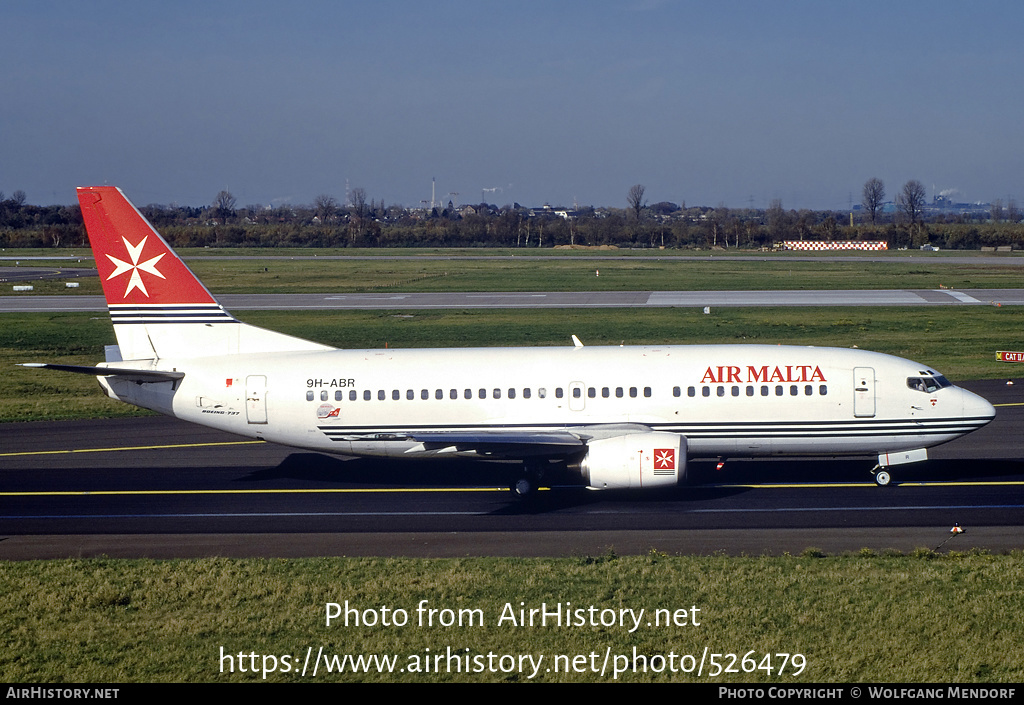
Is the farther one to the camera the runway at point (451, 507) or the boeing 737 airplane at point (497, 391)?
the boeing 737 airplane at point (497, 391)

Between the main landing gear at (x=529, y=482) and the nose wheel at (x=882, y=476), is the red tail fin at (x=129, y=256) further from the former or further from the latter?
the nose wheel at (x=882, y=476)

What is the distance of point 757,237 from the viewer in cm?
19275

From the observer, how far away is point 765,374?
27.6m

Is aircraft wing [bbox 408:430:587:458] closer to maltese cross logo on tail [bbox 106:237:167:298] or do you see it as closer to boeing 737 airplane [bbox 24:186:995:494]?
boeing 737 airplane [bbox 24:186:995:494]

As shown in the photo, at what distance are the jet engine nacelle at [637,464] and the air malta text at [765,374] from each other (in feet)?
9.33

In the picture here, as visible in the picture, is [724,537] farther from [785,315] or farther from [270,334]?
[785,315]

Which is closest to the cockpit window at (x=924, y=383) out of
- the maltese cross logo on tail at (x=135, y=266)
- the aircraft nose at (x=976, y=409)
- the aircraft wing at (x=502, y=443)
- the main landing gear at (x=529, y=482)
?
the aircraft nose at (x=976, y=409)

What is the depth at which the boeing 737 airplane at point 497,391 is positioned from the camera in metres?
27.4

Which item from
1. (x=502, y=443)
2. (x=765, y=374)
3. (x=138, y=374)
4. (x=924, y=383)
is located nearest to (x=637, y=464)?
(x=502, y=443)

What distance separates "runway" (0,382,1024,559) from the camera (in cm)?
2330

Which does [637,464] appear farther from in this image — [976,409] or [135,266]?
[135,266]

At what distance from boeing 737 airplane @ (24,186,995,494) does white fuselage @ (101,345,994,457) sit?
42 millimetres

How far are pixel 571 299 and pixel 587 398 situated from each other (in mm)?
54364
